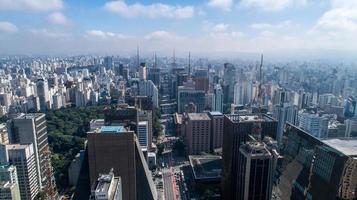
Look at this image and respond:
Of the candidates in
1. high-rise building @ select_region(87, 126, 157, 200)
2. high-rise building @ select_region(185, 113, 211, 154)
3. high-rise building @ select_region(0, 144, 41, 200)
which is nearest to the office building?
high-rise building @ select_region(87, 126, 157, 200)

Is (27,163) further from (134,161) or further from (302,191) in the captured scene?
(302,191)

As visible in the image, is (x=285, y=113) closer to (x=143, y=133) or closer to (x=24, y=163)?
(x=143, y=133)

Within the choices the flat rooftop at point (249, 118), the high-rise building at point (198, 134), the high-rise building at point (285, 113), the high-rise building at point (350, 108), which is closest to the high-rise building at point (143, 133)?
the high-rise building at point (198, 134)

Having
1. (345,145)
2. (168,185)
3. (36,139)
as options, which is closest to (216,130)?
(168,185)

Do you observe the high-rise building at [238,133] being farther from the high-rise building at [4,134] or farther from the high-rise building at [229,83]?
the high-rise building at [229,83]

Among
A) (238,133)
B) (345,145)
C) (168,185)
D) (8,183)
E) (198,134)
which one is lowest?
(168,185)
